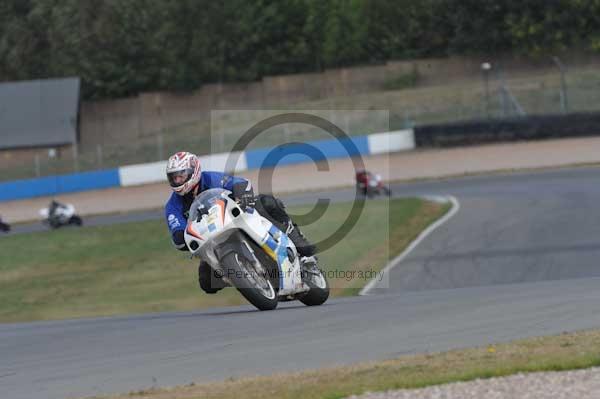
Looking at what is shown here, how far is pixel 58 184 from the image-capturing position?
47.0 metres

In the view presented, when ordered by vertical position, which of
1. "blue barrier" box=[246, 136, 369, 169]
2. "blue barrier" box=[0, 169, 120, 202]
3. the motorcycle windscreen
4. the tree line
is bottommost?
"blue barrier" box=[0, 169, 120, 202]

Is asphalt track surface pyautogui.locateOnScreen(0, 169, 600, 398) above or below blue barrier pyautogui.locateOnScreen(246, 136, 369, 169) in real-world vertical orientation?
above

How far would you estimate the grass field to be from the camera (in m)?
20.7

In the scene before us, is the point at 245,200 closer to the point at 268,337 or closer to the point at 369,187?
the point at 268,337

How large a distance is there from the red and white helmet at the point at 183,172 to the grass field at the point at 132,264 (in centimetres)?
872

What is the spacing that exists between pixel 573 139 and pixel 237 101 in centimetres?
2814

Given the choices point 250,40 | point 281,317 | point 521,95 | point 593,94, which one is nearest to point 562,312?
point 281,317

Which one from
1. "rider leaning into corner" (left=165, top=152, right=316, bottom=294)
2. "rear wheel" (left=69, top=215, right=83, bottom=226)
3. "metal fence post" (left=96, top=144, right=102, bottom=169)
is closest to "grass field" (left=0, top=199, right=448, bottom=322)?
"rear wheel" (left=69, top=215, right=83, bottom=226)

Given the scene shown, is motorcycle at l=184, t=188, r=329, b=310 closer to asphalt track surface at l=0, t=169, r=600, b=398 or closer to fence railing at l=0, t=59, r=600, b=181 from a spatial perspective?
asphalt track surface at l=0, t=169, r=600, b=398

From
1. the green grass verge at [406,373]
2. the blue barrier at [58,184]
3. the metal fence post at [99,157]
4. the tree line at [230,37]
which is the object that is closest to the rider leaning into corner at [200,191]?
the green grass verge at [406,373]

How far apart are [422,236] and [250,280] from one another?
1273 cm

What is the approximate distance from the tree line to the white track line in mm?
32021

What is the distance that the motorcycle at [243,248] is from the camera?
423 inches

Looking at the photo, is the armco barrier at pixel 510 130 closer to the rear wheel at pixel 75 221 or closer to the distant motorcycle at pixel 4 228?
the rear wheel at pixel 75 221
